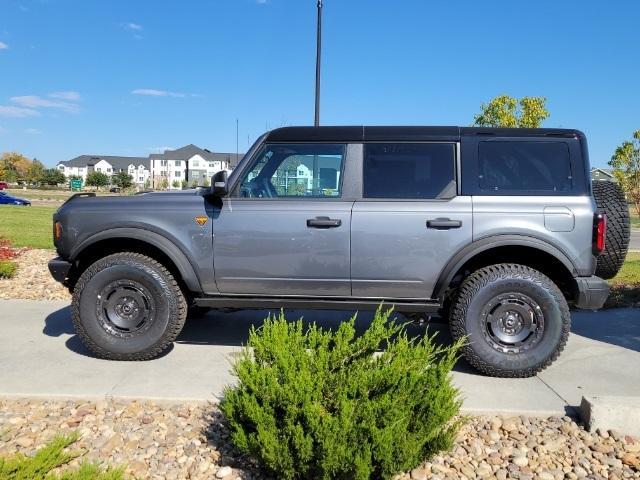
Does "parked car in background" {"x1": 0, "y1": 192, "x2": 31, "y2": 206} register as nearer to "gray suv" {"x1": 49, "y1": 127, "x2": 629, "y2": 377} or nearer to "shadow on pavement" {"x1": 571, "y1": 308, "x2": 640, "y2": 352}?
"gray suv" {"x1": 49, "y1": 127, "x2": 629, "y2": 377}

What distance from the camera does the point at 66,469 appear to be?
2.76 m

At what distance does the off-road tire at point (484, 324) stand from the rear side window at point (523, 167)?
66cm

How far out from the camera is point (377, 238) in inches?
162

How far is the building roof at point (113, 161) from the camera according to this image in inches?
4846

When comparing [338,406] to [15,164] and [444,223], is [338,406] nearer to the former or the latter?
[444,223]

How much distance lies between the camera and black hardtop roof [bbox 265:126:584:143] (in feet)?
13.9

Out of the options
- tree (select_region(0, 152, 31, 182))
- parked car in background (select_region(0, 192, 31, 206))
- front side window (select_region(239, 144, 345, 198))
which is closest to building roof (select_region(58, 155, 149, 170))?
tree (select_region(0, 152, 31, 182))

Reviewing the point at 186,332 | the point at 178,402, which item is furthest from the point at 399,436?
the point at 186,332

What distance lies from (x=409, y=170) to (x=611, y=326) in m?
3.30

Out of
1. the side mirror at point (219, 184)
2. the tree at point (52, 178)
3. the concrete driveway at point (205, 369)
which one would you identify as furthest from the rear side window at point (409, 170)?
the tree at point (52, 178)

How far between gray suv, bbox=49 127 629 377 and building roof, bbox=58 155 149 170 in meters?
122

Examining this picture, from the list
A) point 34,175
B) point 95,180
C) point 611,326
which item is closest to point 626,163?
point 611,326

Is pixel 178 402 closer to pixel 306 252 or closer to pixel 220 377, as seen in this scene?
pixel 220 377

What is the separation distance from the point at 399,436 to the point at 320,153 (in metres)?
2.56
